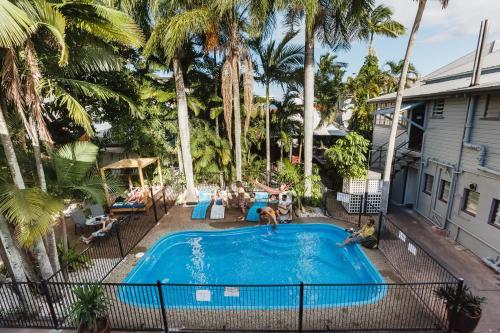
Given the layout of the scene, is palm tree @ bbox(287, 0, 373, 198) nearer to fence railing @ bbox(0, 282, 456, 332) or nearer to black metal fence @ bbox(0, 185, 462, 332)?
black metal fence @ bbox(0, 185, 462, 332)

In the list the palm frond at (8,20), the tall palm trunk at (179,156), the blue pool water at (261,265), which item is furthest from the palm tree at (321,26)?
the palm frond at (8,20)

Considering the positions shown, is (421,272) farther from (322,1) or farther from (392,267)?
(322,1)

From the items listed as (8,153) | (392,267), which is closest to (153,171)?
(8,153)

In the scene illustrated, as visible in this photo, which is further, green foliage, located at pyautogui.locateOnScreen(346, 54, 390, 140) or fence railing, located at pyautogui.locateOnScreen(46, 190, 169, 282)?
green foliage, located at pyautogui.locateOnScreen(346, 54, 390, 140)

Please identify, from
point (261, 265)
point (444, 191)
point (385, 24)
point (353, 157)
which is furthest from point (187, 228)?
point (385, 24)

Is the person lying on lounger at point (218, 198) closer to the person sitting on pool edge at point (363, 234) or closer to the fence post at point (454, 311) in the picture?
the person sitting on pool edge at point (363, 234)

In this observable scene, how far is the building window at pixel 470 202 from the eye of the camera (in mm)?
8922

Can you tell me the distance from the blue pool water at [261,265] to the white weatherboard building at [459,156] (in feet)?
12.8

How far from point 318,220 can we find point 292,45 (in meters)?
8.91

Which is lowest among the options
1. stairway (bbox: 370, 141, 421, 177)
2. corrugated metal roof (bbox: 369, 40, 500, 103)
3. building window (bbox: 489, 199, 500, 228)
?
building window (bbox: 489, 199, 500, 228)

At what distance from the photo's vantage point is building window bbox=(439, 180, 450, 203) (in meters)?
10.3

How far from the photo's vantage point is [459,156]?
9.41 meters

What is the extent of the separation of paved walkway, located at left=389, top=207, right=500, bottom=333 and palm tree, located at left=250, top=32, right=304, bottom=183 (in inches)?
348

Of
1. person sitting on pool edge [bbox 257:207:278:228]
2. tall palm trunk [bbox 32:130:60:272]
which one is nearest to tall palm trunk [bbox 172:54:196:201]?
person sitting on pool edge [bbox 257:207:278:228]
